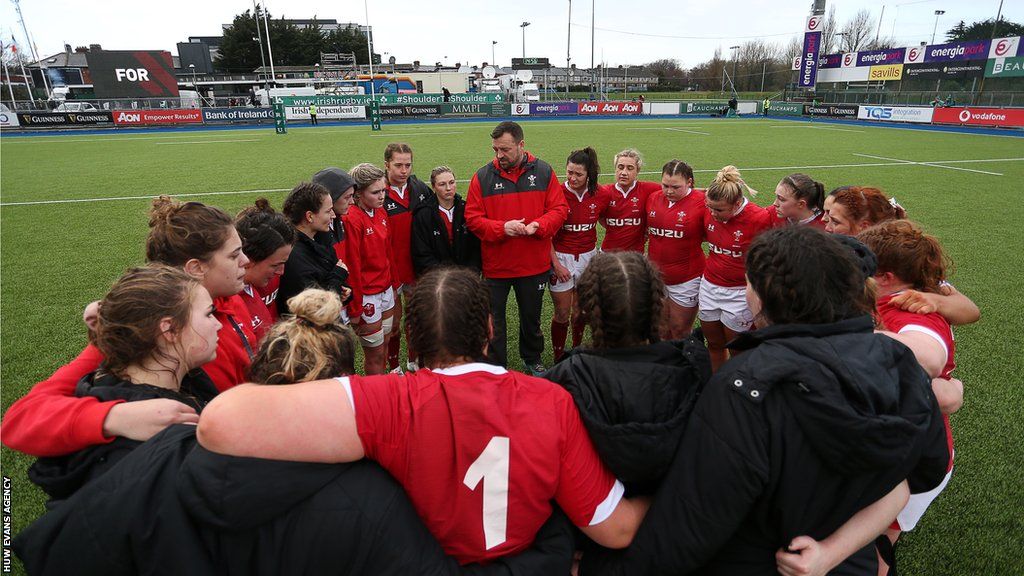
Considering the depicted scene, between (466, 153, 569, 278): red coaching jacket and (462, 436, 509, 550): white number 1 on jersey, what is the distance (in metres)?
3.11

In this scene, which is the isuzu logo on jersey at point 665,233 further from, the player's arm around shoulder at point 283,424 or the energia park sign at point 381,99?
the energia park sign at point 381,99

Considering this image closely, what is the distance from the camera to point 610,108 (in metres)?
39.7

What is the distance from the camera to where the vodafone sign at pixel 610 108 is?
39469mm

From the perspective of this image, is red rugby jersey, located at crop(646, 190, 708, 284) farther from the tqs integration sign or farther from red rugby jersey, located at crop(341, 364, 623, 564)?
the tqs integration sign

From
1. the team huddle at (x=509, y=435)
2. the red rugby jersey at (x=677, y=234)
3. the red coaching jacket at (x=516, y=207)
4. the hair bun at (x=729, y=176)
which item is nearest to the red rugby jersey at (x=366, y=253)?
the red coaching jacket at (x=516, y=207)

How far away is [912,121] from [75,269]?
131ft

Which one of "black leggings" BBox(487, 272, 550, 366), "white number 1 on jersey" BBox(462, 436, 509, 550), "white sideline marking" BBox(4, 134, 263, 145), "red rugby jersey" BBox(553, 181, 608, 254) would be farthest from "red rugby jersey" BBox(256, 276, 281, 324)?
"white sideline marking" BBox(4, 134, 263, 145)

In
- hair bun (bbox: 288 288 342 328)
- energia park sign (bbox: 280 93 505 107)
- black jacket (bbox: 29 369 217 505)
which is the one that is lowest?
black jacket (bbox: 29 369 217 505)

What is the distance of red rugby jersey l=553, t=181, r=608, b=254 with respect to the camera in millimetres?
4887

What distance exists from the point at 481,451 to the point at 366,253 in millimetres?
3218

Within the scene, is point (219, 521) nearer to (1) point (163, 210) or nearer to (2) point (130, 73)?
(1) point (163, 210)

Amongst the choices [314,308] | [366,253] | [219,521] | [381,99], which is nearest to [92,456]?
[219,521]

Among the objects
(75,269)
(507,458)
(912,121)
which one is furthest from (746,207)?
(912,121)

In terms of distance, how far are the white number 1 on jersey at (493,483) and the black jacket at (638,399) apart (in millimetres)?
290
